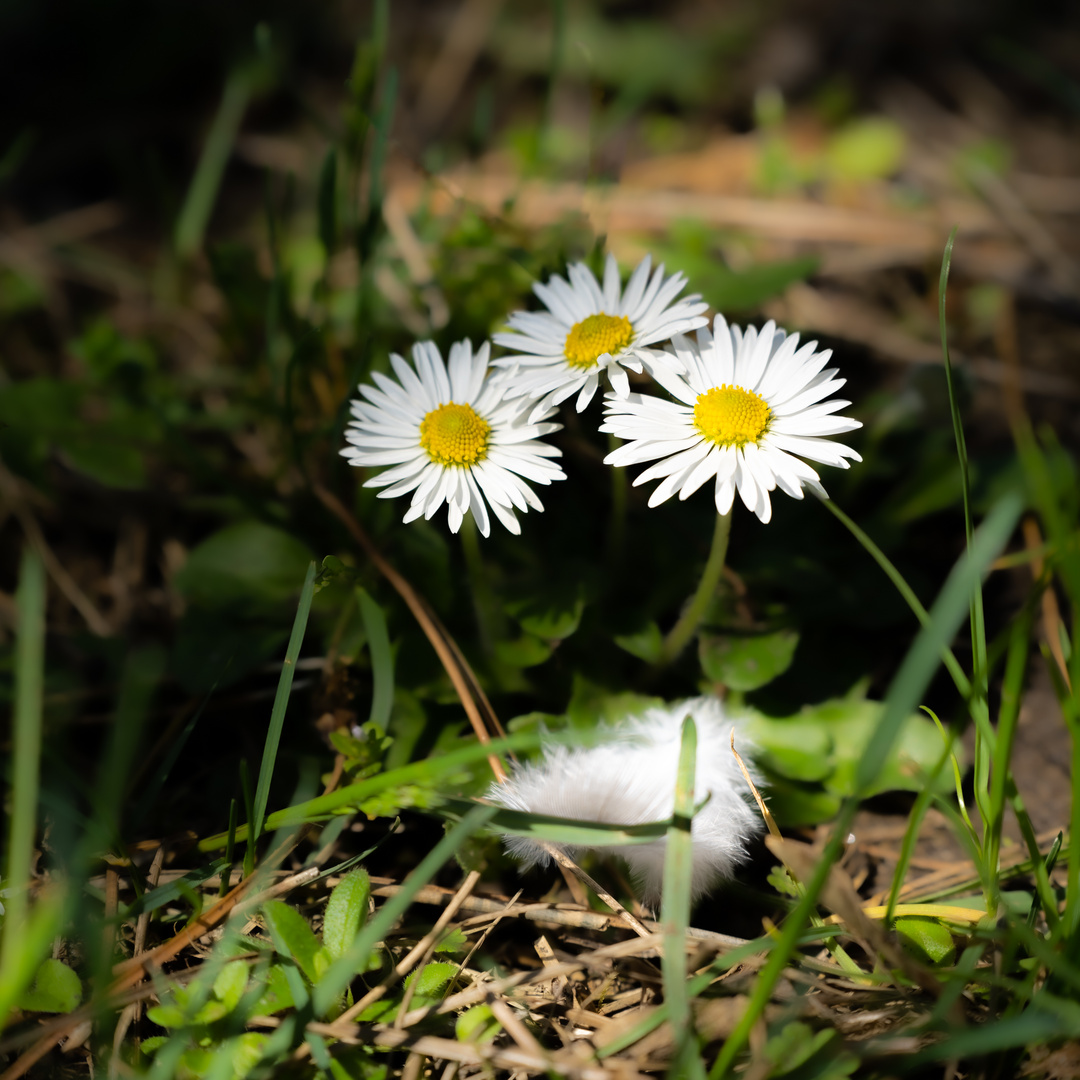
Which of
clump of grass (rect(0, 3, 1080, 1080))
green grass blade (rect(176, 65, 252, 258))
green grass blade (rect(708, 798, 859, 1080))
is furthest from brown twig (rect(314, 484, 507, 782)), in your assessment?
green grass blade (rect(176, 65, 252, 258))

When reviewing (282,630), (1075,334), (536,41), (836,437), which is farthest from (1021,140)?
(282,630)

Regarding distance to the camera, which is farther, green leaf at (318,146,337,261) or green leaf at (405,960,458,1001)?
green leaf at (318,146,337,261)

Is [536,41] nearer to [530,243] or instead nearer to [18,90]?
[530,243]

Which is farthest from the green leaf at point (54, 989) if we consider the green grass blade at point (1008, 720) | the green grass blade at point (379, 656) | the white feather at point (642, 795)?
the green grass blade at point (1008, 720)

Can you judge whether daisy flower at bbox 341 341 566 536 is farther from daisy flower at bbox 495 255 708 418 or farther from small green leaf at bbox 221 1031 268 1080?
small green leaf at bbox 221 1031 268 1080

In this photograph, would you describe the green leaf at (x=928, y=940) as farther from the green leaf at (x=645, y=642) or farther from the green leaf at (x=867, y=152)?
the green leaf at (x=867, y=152)
